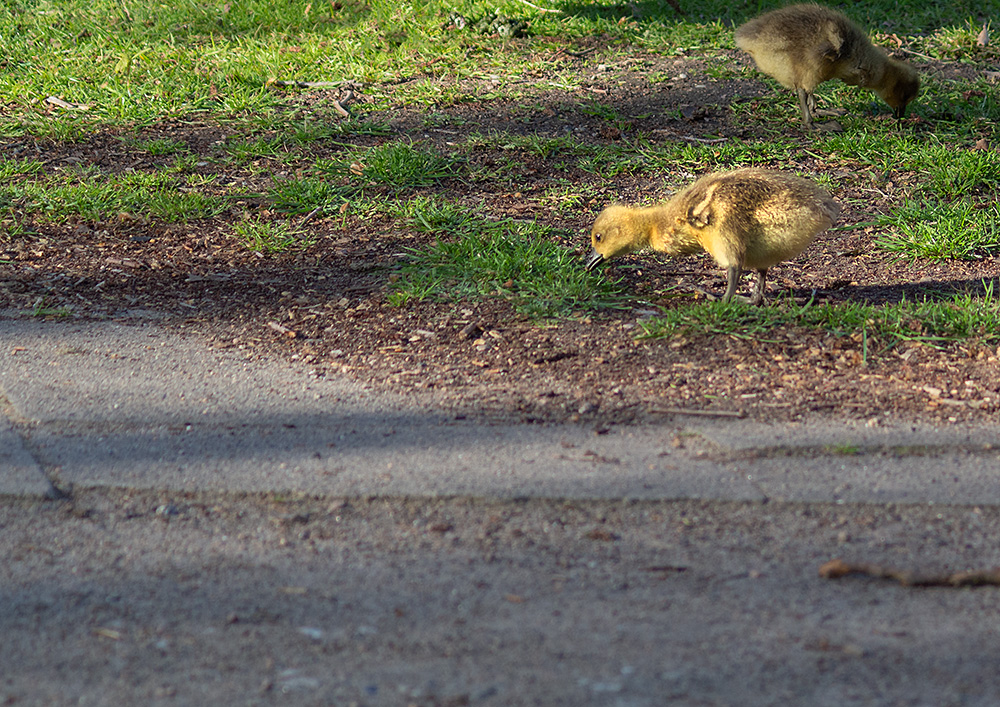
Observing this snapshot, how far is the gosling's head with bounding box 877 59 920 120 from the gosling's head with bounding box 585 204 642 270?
3625 millimetres

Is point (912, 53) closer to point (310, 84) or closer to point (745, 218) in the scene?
point (310, 84)

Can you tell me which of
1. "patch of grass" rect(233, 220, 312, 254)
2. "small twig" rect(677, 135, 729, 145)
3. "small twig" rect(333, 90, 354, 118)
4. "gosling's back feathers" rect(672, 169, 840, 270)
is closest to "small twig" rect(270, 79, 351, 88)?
"small twig" rect(333, 90, 354, 118)

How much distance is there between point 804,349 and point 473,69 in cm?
540

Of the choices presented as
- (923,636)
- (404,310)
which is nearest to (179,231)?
(404,310)

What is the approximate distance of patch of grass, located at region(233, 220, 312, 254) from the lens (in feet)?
19.6

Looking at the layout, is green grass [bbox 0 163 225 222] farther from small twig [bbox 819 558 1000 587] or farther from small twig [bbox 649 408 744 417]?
small twig [bbox 819 558 1000 587]

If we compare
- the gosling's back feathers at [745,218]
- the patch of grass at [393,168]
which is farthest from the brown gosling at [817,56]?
the gosling's back feathers at [745,218]

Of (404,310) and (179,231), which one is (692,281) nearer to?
(404,310)

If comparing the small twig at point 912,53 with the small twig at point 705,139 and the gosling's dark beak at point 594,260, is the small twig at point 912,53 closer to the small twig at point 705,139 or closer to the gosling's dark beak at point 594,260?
the small twig at point 705,139

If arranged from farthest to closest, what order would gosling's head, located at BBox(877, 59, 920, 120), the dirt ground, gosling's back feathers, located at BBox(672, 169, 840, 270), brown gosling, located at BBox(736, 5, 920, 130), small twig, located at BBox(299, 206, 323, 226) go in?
gosling's head, located at BBox(877, 59, 920, 120)
brown gosling, located at BBox(736, 5, 920, 130)
small twig, located at BBox(299, 206, 323, 226)
gosling's back feathers, located at BBox(672, 169, 840, 270)
the dirt ground

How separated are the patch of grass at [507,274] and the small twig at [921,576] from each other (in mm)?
2316

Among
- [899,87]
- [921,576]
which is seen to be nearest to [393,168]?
[899,87]

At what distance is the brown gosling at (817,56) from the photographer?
7.59m

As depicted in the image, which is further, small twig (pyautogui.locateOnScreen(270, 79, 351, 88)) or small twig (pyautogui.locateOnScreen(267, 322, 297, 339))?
small twig (pyautogui.locateOnScreen(270, 79, 351, 88))
